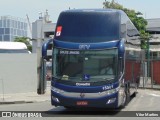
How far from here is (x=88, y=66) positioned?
17.6 m

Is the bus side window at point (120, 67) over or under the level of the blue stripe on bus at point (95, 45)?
under

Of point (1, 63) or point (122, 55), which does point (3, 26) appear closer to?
point (1, 63)

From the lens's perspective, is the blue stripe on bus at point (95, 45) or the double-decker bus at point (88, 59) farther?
the blue stripe on bus at point (95, 45)

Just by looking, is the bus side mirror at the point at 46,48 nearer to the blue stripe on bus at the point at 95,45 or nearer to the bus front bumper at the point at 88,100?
the blue stripe on bus at the point at 95,45

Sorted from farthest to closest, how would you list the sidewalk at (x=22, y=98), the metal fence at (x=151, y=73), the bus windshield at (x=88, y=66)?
the metal fence at (x=151, y=73), the sidewalk at (x=22, y=98), the bus windshield at (x=88, y=66)

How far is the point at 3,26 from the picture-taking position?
16612 centimetres

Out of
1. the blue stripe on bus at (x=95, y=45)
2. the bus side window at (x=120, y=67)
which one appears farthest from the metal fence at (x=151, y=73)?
the blue stripe on bus at (x=95, y=45)

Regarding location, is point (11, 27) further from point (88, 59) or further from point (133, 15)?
point (88, 59)

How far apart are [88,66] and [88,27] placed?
59.4 inches

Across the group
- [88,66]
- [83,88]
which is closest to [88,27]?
[88,66]

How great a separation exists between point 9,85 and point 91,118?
601 inches

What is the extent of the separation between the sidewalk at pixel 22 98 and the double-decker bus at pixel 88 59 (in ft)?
30.8

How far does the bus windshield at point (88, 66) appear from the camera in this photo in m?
17.5

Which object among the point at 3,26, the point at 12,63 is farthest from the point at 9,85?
the point at 3,26
